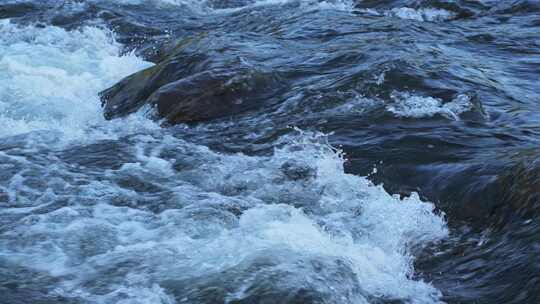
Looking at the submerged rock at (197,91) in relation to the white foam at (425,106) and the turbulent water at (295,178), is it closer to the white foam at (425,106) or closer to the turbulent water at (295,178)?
the turbulent water at (295,178)

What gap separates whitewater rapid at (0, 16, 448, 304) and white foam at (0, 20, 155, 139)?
1.03 feet

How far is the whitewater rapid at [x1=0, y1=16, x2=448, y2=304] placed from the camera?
4664 millimetres

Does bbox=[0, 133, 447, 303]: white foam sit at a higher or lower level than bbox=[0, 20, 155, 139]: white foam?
higher

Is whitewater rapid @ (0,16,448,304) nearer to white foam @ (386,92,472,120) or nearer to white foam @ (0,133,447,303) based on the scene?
white foam @ (0,133,447,303)

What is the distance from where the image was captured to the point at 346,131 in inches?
275

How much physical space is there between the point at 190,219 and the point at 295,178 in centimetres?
112

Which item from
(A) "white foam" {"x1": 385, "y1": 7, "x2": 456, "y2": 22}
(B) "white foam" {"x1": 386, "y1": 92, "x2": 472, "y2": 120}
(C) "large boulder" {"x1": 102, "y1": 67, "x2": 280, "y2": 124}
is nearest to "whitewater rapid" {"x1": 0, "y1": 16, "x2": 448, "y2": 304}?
(C) "large boulder" {"x1": 102, "y1": 67, "x2": 280, "y2": 124}

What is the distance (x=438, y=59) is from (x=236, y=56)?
2268mm

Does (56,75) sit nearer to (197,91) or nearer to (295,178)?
(197,91)

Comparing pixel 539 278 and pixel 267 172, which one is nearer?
pixel 539 278

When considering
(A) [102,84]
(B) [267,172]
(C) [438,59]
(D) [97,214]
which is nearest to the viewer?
(D) [97,214]

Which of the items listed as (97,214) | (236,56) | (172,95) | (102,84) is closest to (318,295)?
(97,214)

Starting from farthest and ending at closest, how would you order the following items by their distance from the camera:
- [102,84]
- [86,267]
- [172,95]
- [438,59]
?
[102,84], [438,59], [172,95], [86,267]

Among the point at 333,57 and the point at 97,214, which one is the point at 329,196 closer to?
the point at 97,214
